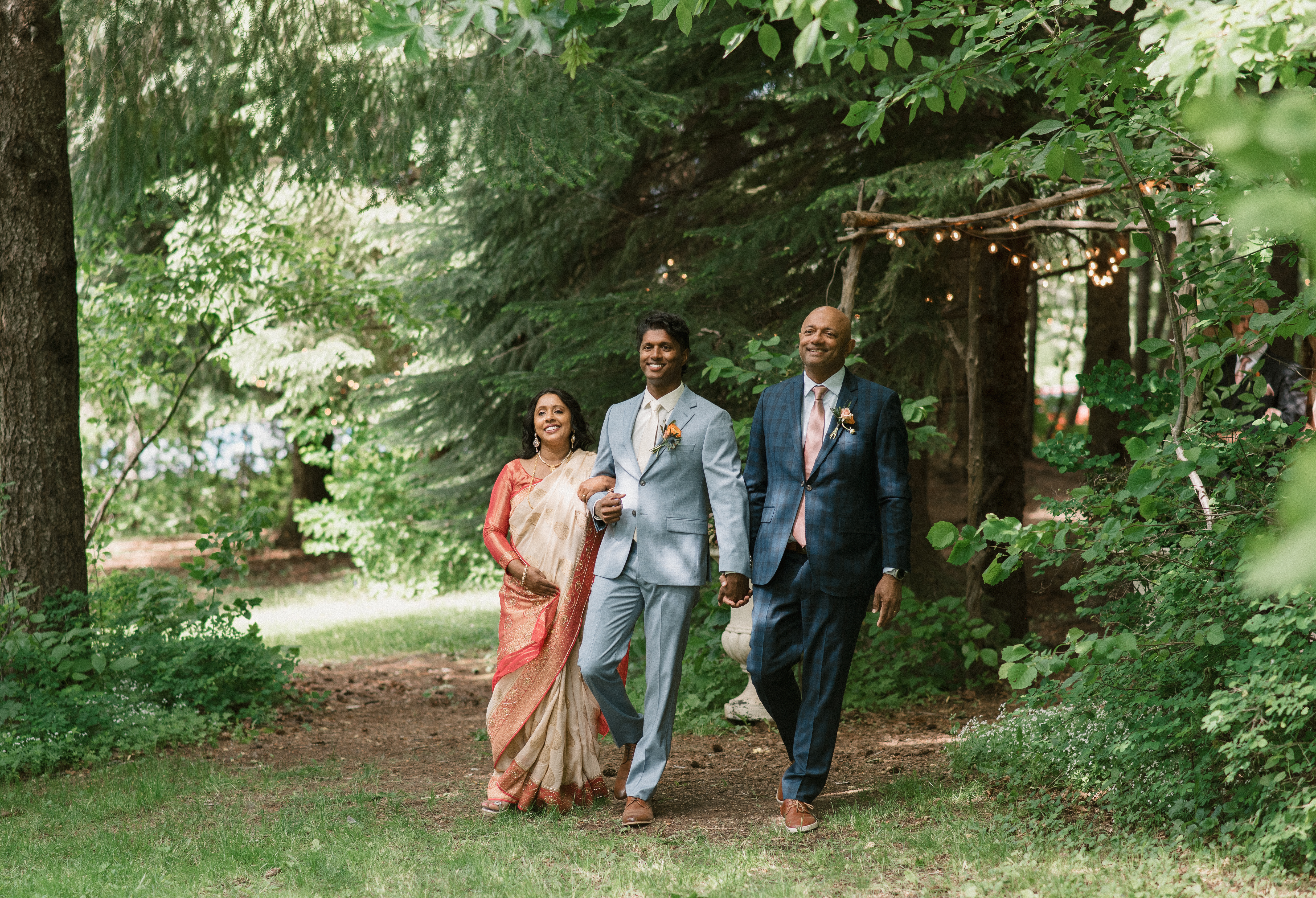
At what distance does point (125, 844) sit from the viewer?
4.27m

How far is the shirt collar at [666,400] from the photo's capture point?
4.50 meters

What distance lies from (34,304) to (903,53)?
5.27 meters

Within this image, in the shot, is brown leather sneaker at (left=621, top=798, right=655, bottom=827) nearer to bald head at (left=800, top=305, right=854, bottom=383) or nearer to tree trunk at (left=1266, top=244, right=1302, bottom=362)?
bald head at (left=800, top=305, right=854, bottom=383)

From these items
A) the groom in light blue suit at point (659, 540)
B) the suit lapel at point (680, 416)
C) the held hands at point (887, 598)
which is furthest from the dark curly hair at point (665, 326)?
the held hands at point (887, 598)

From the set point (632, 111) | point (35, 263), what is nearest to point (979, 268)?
point (632, 111)

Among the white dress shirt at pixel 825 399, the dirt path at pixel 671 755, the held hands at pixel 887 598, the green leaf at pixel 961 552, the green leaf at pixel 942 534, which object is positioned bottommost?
the dirt path at pixel 671 755

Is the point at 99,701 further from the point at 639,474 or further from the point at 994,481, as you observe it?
the point at 994,481

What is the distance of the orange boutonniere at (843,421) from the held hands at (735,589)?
0.69 metres

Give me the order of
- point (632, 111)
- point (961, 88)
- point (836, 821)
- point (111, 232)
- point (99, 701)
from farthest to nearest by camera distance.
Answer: point (111, 232), point (632, 111), point (99, 701), point (836, 821), point (961, 88)

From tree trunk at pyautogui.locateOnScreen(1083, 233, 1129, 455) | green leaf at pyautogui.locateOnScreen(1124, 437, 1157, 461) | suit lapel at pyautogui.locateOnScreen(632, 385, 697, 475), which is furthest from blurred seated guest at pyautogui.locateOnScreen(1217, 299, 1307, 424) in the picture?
tree trunk at pyautogui.locateOnScreen(1083, 233, 1129, 455)

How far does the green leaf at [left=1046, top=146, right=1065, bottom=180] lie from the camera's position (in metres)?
3.52

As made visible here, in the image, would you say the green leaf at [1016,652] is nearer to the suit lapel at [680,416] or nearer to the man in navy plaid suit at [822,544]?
the man in navy plaid suit at [822,544]

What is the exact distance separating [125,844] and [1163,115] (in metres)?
4.90

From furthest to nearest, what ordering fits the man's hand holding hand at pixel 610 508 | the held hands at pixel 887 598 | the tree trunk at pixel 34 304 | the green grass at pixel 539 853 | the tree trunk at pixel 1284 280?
the tree trunk at pixel 34 304, the man's hand holding hand at pixel 610 508, the held hands at pixel 887 598, the tree trunk at pixel 1284 280, the green grass at pixel 539 853
